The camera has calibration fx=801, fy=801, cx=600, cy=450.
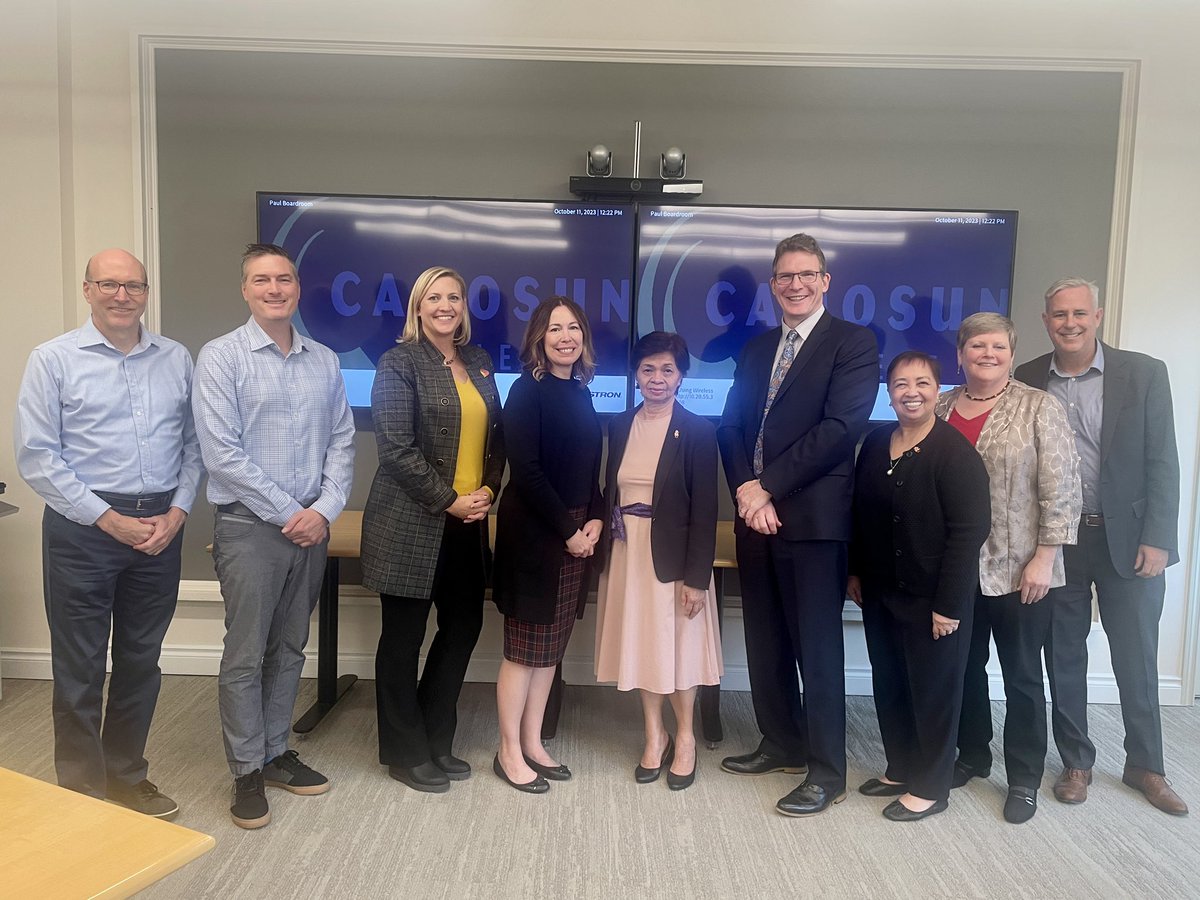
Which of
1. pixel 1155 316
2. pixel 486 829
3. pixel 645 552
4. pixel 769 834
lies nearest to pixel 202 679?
pixel 486 829

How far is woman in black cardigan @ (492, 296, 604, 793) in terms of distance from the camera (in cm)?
249

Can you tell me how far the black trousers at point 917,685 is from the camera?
246 centimetres

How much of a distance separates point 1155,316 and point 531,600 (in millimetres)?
2920

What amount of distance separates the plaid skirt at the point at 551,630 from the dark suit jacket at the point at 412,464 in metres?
0.33

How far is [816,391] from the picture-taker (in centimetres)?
252

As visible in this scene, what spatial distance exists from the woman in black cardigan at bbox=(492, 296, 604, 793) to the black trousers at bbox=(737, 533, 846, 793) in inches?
22.9

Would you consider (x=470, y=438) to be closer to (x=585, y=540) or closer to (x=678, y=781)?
(x=585, y=540)

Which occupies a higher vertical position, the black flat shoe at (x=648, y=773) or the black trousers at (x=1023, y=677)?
the black trousers at (x=1023, y=677)

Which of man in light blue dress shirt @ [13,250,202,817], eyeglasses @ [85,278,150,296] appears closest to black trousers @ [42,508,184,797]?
man in light blue dress shirt @ [13,250,202,817]

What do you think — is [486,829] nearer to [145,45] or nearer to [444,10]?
[444,10]

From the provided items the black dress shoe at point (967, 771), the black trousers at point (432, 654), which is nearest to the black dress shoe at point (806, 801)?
the black dress shoe at point (967, 771)

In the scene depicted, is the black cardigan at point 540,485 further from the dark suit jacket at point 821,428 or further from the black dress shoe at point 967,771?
the black dress shoe at point 967,771

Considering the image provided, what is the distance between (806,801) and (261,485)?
1.94m

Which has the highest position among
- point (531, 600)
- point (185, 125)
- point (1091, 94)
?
point (1091, 94)
